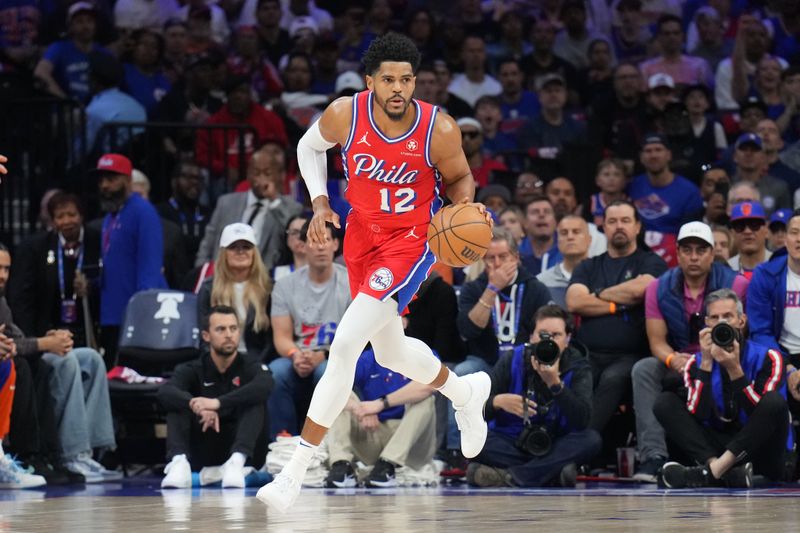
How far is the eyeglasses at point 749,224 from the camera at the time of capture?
10492 mm

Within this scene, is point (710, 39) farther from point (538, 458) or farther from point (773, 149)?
point (538, 458)

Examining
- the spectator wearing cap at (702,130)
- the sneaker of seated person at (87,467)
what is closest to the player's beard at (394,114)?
the sneaker of seated person at (87,467)

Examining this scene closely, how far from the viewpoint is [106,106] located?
44.9 feet

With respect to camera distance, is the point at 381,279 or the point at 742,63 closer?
the point at 381,279

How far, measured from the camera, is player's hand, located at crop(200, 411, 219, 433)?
981 centimetres

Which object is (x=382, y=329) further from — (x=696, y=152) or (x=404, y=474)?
(x=696, y=152)

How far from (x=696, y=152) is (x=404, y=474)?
4803 millimetres

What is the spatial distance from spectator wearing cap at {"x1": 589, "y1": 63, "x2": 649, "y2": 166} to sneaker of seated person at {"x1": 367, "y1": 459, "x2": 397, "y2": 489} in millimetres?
4658

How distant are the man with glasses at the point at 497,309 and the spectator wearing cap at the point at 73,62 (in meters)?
5.71

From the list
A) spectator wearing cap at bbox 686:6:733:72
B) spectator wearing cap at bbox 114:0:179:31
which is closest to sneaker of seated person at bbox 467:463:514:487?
spectator wearing cap at bbox 686:6:733:72

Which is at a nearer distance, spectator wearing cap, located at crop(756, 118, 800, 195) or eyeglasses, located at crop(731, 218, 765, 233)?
eyeglasses, located at crop(731, 218, 765, 233)

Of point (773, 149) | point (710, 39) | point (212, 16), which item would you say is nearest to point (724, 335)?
point (773, 149)

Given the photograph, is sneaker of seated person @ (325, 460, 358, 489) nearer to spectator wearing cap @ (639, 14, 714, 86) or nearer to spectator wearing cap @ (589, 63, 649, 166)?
spectator wearing cap @ (589, 63, 649, 166)

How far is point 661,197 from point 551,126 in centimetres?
222
